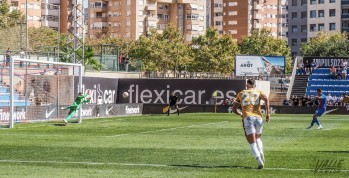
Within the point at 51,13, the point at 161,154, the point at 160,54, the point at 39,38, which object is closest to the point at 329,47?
the point at 160,54

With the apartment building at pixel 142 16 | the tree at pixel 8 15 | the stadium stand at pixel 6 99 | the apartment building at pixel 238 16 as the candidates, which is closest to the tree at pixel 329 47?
the apartment building at pixel 142 16

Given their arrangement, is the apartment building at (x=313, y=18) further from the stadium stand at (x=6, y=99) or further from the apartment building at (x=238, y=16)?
the stadium stand at (x=6, y=99)

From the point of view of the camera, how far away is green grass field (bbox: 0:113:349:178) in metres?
18.0

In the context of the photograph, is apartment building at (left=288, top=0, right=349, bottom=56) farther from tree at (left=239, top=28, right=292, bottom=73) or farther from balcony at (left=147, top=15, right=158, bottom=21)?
balcony at (left=147, top=15, right=158, bottom=21)

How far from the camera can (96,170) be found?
59.8 feet

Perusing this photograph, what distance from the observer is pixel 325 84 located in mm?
85875

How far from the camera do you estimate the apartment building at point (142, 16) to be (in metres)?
163

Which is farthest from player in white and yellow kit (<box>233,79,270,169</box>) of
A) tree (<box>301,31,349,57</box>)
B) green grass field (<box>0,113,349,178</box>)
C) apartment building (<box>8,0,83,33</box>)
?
apartment building (<box>8,0,83,33</box>)

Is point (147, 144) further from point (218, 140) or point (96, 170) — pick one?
point (96, 170)

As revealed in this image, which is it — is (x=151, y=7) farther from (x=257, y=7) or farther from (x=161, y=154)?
(x=161, y=154)

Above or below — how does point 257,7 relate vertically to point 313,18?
above

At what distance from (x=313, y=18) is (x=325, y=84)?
102686mm

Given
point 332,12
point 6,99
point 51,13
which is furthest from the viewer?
point 332,12

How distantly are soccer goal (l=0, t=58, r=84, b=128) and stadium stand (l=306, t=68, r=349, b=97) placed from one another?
39123mm
